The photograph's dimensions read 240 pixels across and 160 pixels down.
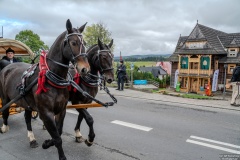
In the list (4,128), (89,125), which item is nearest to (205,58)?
(89,125)

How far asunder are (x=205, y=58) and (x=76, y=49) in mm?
26832

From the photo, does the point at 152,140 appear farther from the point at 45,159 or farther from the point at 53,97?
the point at 53,97

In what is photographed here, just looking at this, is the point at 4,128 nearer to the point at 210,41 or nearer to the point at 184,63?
the point at 210,41

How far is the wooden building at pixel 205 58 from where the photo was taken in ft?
84.3

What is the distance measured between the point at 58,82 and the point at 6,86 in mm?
2417

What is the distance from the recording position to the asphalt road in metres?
4.52

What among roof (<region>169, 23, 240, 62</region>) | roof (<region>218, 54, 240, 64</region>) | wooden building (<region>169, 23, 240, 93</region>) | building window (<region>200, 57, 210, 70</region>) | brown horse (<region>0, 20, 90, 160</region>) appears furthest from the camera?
building window (<region>200, 57, 210, 70</region>)

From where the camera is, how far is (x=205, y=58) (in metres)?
27.2

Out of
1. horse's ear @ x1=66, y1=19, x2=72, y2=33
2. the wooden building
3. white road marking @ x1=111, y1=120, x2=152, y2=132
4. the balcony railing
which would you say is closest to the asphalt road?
white road marking @ x1=111, y1=120, x2=152, y2=132

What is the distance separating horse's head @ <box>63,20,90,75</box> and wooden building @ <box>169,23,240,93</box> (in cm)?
2521

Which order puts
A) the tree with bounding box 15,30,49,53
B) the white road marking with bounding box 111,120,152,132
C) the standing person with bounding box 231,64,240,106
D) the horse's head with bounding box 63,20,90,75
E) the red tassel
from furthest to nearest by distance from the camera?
the tree with bounding box 15,30,49,53 → the standing person with bounding box 231,64,240,106 → the white road marking with bounding box 111,120,152,132 → the red tassel → the horse's head with bounding box 63,20,90,75

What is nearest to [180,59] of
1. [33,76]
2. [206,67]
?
[206,67]

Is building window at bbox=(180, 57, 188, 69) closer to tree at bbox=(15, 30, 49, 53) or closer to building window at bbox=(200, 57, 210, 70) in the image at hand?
building window at bbox=(200, 57, 210, 70)

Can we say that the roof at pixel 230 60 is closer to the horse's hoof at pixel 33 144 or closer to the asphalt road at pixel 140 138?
the asphalt road at pixel 140 138
